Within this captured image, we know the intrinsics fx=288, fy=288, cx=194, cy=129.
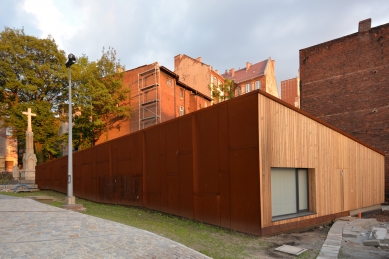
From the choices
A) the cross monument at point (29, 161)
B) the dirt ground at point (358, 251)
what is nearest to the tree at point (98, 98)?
the cross monument at point (29, 161)

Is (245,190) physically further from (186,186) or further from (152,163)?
(152,163)

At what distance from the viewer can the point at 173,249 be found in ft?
19.9

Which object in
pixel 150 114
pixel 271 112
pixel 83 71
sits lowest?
pixel 271 112

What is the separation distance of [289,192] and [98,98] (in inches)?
1028

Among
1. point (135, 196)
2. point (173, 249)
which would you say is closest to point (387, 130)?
point (135, 196)

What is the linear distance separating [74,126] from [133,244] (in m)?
28.7

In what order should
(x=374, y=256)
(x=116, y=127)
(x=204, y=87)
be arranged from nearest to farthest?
(x=374, y=256) < (x=116, y=127) < (x=204, y=87)

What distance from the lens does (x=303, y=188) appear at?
34.7 feet

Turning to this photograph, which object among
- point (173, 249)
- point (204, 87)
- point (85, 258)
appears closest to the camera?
point (85, 258)

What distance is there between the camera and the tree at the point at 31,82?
31.1m

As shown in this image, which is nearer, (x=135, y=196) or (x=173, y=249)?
(x=173, y=249)

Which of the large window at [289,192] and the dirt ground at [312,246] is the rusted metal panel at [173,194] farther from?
the dirt ground at [312,246]

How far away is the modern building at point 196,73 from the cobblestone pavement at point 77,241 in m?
33.8

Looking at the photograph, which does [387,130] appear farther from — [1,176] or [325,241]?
[1,176]
